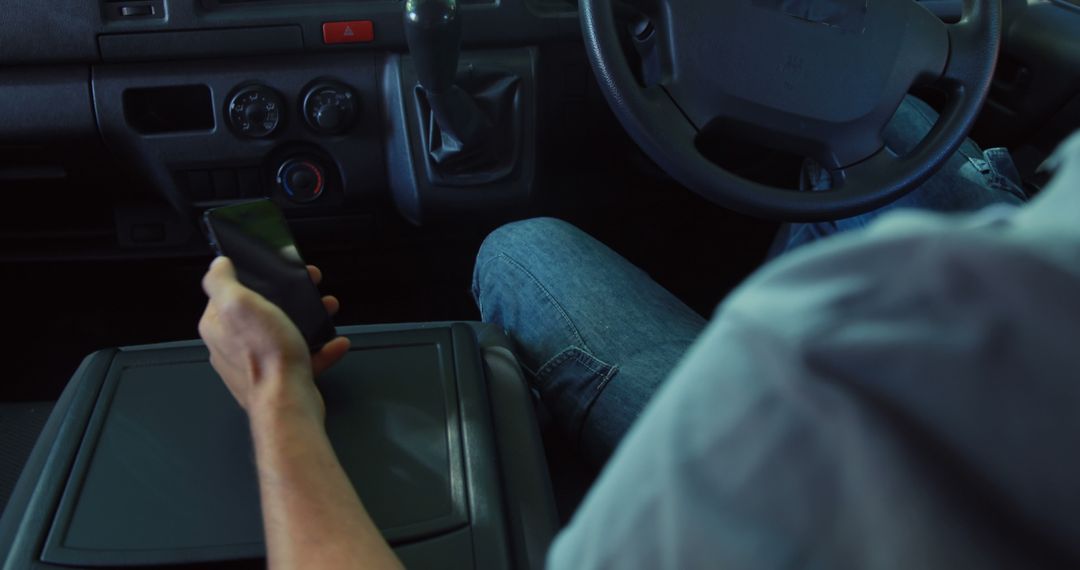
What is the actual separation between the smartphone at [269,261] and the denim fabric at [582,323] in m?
0.25

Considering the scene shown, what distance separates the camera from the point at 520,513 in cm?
67

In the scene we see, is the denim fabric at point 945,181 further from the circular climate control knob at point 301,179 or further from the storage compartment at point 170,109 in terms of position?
the storage compartment at point 170,109

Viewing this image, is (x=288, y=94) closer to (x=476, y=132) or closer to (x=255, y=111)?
(x=255, y=111)

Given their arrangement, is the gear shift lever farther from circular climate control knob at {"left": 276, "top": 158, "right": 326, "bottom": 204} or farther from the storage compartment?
the storage compartment

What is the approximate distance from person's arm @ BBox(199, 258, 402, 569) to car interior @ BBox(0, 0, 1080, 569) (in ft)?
0.15

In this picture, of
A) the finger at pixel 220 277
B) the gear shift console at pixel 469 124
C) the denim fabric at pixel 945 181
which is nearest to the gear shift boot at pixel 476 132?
the gear shift console at pixel 469 124

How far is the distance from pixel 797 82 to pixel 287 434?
2.05 feet

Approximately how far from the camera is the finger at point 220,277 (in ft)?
2.23

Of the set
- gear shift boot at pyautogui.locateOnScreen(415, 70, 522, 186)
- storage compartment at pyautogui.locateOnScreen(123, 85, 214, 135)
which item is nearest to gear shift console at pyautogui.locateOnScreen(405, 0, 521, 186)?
gear shift boot at pyautogui.locateOnScreen(415, 70, 522, 186)

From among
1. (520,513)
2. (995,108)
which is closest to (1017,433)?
(520,513)

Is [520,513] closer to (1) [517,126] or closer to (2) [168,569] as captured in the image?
(2) [168,569]

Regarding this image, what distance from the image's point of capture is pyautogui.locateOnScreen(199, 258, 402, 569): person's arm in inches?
21.7

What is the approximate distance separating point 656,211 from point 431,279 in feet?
1.33

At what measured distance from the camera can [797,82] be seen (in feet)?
3.11
